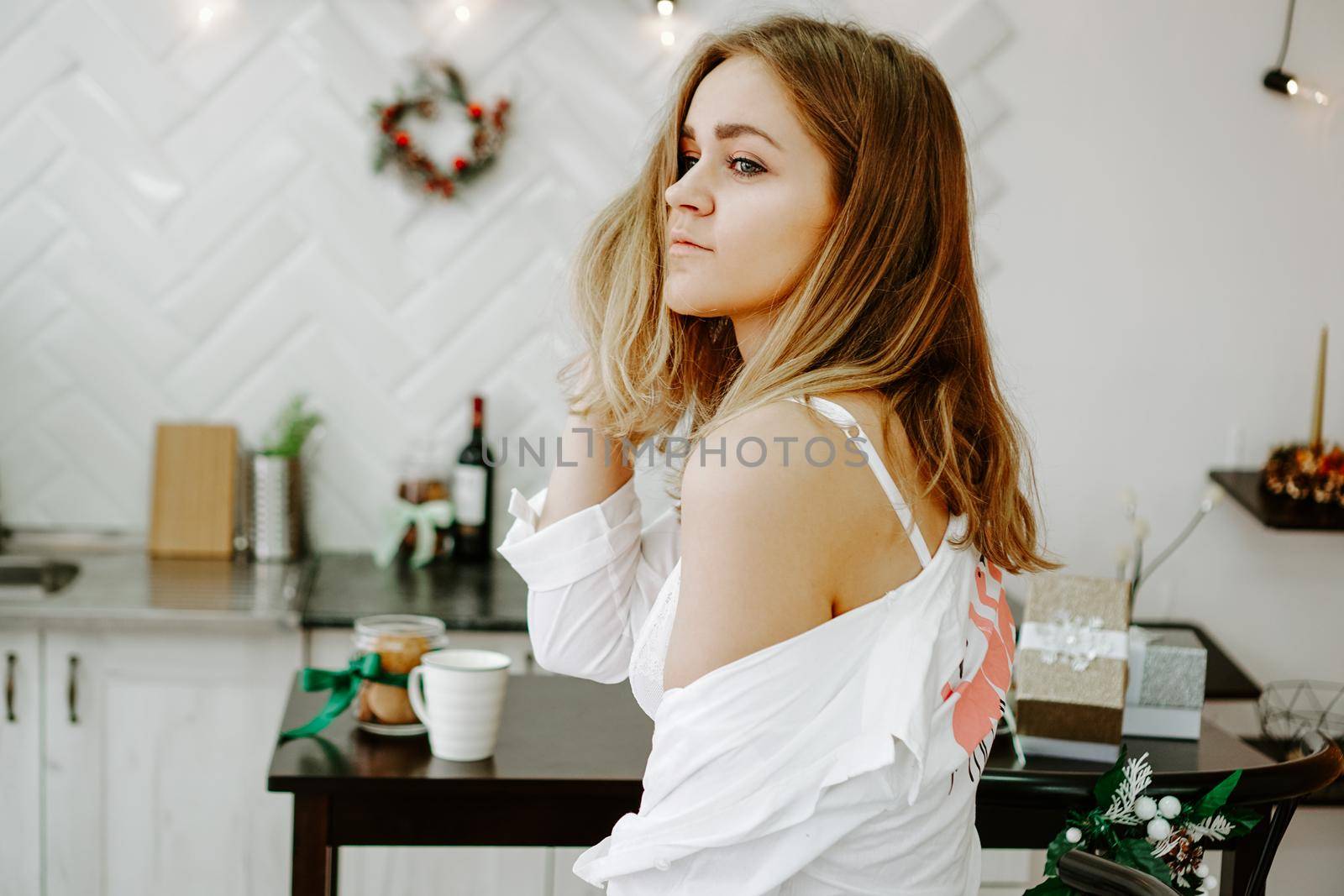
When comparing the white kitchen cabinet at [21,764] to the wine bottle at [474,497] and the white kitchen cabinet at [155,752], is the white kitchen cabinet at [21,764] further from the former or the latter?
the wine bottle at [474,497]

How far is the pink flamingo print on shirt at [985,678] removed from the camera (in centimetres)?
108

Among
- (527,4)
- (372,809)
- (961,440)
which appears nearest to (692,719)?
(961,440)

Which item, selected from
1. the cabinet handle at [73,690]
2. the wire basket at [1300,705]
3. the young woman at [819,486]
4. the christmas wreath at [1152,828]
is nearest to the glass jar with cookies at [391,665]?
the young woman at [819,486]

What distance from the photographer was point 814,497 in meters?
0.96

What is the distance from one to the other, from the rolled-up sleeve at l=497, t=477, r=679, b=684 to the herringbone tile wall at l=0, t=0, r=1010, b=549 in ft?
4.86

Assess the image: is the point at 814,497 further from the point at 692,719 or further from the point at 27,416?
the point at 27,416

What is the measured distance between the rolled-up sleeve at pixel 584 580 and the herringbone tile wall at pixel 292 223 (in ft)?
4.86

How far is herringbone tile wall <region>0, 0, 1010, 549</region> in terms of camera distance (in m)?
2.92

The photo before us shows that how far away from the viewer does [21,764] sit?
2.47m

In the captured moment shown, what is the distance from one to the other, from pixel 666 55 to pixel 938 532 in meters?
2.21

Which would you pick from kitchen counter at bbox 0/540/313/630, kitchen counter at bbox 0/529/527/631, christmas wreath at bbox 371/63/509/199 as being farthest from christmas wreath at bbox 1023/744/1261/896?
christmas wreath at bbox 371/63/509/199

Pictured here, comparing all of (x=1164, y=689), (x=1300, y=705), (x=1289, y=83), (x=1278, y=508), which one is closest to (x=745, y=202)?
(x=1164, y=689)

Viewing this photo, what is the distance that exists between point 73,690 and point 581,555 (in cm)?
147

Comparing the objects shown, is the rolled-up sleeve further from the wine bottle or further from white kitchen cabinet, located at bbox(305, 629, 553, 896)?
the wine bottle
